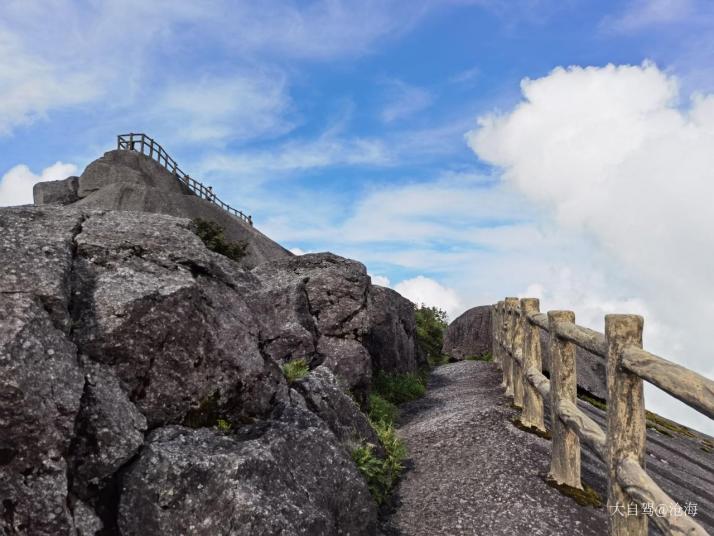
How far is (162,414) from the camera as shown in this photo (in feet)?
18.6

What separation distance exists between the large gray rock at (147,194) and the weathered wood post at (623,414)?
3334 centimetres

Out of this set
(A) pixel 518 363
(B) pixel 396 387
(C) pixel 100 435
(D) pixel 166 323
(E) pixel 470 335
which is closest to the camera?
(C) pixel 100 435

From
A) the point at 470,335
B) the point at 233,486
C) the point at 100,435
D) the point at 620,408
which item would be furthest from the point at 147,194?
the point at 620,408

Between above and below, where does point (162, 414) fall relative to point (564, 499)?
above

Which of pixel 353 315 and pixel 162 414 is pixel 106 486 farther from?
pixel 353 315

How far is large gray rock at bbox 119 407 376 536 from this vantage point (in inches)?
197

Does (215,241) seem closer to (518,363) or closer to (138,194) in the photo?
(138,194)

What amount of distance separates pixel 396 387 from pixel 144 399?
10802mm

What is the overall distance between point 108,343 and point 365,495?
11.3ft

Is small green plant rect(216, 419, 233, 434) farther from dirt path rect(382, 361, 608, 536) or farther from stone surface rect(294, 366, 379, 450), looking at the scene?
dirt path rect(382, 361, 608, 536)

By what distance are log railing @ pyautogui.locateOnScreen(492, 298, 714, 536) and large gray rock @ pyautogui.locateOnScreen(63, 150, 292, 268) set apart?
31.4 meters

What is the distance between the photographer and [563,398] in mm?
8094

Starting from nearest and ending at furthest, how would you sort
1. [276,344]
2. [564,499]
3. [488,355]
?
[564,499], [276,344], [488,355]

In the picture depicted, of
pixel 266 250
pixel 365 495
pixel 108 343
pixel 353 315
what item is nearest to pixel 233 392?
pixel 108 343
